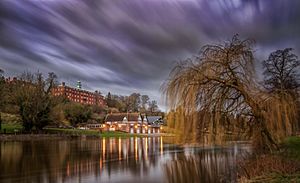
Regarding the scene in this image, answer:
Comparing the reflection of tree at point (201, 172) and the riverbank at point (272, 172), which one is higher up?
the riverbank at point (272, 172)

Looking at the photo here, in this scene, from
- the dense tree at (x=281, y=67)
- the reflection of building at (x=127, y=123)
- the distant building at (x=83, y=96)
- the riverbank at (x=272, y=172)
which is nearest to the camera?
the riverbank at (x=272, y=172)

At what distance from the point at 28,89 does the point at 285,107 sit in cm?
4659

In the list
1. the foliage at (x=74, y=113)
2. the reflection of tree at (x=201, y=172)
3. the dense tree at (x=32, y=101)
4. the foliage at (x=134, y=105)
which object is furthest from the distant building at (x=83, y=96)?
the reflection of tree at (x=201, y=172)

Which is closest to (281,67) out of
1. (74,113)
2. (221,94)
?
(221,94)

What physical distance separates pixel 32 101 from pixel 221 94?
44.6 metres

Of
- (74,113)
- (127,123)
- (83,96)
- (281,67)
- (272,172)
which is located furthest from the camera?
(83,96)

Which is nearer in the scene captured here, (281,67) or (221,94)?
(221,94)

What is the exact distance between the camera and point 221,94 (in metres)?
16.6

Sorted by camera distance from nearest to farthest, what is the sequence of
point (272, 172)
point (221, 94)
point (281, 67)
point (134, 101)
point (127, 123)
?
point (272, 172)
point (221, 94)
point (281, 67)
point (127, 123)
point (134, 101)

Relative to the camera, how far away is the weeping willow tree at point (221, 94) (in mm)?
16406

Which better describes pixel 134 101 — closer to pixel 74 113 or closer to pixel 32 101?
pixel 74 113

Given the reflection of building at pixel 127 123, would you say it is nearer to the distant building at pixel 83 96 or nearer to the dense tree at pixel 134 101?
the dense tree at pixel 134 101

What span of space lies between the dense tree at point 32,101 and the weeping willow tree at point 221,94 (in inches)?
1658

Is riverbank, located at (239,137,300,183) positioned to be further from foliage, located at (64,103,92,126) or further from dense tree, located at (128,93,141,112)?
dense tree, located at (128,93,141,112)
